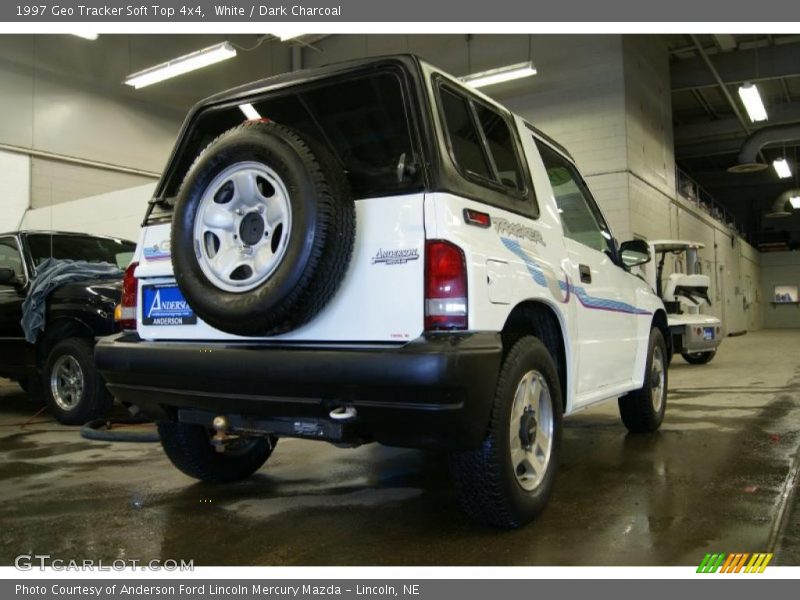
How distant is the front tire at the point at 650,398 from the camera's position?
15.1 feet

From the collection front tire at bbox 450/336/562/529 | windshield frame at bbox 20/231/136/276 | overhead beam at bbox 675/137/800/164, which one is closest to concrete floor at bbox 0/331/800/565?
front tire at bbox 450/336/562/529

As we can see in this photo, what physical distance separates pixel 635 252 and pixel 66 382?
471cm

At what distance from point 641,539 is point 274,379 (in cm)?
158

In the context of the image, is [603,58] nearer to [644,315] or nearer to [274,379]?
[644,315]

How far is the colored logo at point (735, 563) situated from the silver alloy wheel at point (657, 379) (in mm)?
2358

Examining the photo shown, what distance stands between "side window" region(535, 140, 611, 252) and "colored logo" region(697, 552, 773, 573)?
161 centimetres

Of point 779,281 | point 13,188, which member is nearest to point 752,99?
point 13,188

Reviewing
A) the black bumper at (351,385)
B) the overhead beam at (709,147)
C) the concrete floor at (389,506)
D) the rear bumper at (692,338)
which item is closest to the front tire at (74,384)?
the concrete floor at (389,506)

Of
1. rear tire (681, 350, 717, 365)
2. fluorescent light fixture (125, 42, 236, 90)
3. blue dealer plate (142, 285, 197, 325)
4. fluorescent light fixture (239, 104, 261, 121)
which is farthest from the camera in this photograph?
rear tire (681, 350, 717, 365)

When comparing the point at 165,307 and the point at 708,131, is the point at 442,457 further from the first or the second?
the point at 708,131

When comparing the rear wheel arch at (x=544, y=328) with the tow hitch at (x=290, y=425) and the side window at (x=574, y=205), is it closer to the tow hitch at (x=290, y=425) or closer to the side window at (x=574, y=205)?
the side window at (x=574, y=205)

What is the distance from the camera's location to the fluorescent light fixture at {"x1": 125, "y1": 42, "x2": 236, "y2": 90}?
1033cm

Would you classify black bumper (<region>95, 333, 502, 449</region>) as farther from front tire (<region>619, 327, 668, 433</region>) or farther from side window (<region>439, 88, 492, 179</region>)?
front tire (<region>619, 327, 668, 433</region>)

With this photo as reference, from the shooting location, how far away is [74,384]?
→ 546 centimetres
